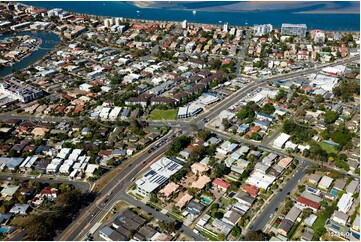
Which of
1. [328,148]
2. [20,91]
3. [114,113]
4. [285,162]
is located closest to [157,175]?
[285,162]

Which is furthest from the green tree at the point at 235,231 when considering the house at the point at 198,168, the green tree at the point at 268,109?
the green tree at the point at 268,109

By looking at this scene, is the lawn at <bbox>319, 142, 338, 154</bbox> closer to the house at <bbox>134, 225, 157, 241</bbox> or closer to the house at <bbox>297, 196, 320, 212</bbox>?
the house at <bbox>297, 196, 320, 212</bbox>

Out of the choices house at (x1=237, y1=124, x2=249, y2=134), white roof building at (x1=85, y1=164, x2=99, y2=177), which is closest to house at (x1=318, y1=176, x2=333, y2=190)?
house at (x1=237, y1=124, x2=249, y2=134)

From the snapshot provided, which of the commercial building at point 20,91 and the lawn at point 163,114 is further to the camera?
the commercial building at point 20,91

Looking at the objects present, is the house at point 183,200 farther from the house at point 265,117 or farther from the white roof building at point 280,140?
the house at point 265,117

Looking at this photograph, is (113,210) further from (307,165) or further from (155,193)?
(307,165)

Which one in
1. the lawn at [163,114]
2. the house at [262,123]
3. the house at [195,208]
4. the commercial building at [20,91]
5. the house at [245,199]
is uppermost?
the commercial building at [20,91]

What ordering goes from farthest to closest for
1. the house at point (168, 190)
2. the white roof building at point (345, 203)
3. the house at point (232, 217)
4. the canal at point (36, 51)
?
the canal at point (36, 51) → the house at point (168, 190) → the white roof building at point (345, 203) → the house at point (232, 217)

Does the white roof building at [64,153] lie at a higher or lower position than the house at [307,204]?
higher
